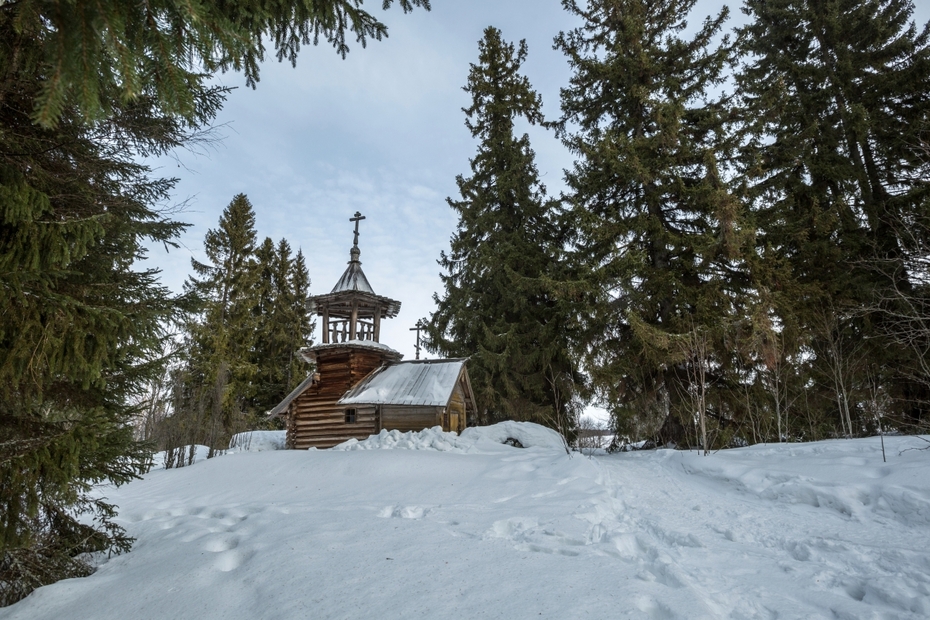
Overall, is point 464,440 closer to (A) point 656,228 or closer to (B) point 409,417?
(B) point 409,417

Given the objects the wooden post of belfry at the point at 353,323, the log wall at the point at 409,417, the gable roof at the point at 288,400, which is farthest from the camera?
the wooden post of belfry at the point at 353,323

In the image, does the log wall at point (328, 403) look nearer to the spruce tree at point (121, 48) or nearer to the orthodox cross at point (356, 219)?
the orthodox cross at point (356, 219)

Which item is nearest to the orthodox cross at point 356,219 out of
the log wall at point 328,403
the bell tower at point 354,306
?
the bell tower at point 354,306

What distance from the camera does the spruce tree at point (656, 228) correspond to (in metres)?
12.3

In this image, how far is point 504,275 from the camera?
19.7 meters

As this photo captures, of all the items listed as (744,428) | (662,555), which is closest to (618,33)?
(744,428)

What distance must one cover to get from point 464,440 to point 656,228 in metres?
8.18

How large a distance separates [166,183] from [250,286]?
81.4 ft

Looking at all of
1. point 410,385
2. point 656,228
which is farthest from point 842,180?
point 410,385

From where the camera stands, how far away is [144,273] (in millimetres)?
4434

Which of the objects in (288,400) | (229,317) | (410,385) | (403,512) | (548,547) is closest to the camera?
(548,547)

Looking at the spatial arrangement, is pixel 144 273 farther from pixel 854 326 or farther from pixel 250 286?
Answer: pixel 250 286

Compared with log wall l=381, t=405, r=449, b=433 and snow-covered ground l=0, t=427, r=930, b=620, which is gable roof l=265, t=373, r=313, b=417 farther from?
snow-covered ground l=0, t=427, r=930, b=620

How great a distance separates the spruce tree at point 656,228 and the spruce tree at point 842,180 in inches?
50.5
